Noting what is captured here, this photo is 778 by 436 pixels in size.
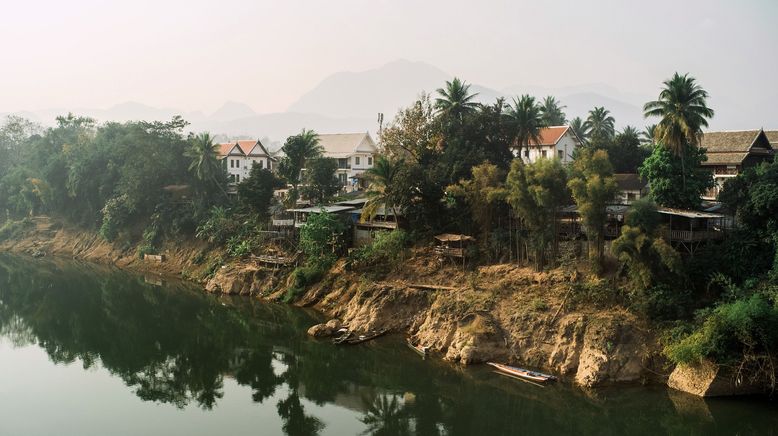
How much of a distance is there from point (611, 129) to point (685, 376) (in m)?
41.5

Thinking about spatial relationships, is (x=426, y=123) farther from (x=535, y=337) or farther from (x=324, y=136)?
(x=324, y=136)

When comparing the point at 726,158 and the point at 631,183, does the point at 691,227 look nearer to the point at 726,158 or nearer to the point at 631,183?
the point at 631,183

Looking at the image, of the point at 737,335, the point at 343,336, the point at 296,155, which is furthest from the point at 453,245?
the point at 296,155

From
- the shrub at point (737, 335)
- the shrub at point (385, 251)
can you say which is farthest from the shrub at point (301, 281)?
the shrub at point (737, 335)

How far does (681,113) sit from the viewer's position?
111ft

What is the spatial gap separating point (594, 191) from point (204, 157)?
3757 cm

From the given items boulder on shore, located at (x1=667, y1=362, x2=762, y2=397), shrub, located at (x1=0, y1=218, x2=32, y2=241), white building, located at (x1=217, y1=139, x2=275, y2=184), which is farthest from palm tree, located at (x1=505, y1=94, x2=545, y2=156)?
shrub, located at (x1=0, y1=218, x2=32, y2=241)

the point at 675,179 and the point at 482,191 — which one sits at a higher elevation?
the point at 675,179

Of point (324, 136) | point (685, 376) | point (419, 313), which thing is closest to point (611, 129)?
point (324, 136)

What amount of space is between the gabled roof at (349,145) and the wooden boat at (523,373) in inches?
1587

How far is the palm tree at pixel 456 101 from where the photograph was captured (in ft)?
151

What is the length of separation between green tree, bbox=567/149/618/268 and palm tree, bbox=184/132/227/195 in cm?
3571

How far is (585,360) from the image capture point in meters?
28.6

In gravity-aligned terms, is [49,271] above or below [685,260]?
below
